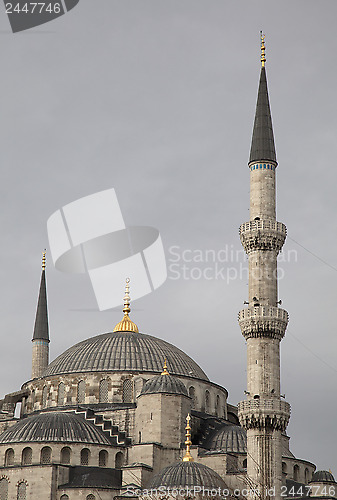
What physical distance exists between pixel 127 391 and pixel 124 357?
7.07 ft

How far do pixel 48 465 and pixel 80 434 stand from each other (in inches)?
123

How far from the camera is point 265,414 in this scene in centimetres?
4056

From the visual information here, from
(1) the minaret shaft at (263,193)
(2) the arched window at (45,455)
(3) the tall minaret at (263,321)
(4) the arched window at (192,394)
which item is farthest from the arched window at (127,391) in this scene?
(1) the minaret shaft at (263,193)

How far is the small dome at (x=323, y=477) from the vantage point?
4962cm

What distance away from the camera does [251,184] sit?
44156 mm

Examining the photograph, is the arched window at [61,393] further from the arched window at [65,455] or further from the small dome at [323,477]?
the small dome at [323,477]

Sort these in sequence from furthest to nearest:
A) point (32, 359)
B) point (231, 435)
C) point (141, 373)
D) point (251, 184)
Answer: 1. point (32, 359)
2. point (141, 373)
3. point (231, 435)
4. point (251, 184)

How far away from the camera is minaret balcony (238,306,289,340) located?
1649 inches

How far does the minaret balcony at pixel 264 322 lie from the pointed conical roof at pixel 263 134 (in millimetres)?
6469

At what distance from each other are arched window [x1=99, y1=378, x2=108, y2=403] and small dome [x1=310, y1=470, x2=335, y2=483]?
11.2m

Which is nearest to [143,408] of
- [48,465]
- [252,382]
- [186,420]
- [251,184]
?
[186,420]

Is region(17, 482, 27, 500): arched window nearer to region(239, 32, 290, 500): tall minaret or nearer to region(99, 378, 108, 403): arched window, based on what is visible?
region(99, 378, 108, 403): arched window

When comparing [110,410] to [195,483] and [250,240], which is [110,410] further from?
[250,240]

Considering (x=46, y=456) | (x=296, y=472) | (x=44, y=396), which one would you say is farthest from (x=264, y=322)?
(x=44, y=396)
